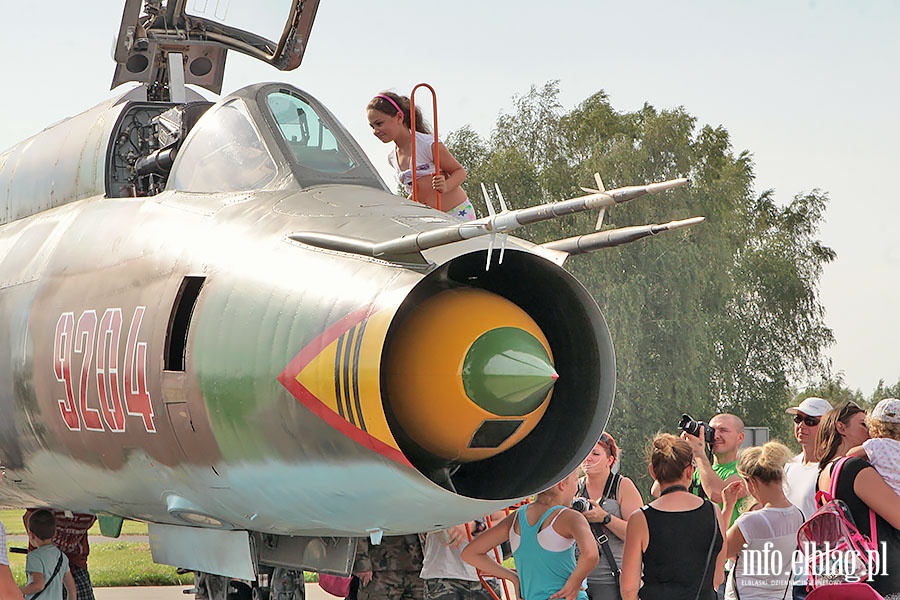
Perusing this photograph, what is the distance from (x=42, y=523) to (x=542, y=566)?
126 inches

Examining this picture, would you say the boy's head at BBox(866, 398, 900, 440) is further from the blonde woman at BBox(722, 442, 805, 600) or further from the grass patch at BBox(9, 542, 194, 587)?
the grass patch at BBox(9, 542, 194, 587)

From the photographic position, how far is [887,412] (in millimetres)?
6012

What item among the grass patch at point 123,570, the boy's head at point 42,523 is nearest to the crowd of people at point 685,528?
the boy's head at point 42,523

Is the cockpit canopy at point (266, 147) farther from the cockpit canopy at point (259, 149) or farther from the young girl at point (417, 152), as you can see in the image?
the young girl at point (417, 152)

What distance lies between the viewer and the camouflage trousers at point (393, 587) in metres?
7.42

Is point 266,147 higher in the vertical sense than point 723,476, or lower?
higher

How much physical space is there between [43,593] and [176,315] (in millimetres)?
3164

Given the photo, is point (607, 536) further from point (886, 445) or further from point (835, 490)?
point (886, 445)

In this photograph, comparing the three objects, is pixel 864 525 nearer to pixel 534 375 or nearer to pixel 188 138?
pixel 534 375

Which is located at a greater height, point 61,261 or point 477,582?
point 61,261

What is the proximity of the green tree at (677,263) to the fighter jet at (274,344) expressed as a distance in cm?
3195

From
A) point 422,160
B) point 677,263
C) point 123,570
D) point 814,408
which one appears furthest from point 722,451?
point 677,263

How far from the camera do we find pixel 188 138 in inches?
235

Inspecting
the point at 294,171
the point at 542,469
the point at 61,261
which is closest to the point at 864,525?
the point at 542,469
